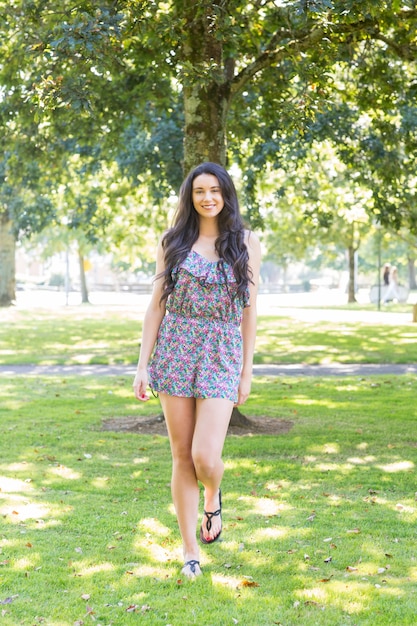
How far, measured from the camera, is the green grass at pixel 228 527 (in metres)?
4.46

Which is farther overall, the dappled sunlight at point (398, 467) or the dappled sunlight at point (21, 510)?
the dappled sunlight at point (398, 467)

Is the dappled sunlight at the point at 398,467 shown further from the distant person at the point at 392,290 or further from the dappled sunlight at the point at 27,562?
the distant person at the point at 392,290

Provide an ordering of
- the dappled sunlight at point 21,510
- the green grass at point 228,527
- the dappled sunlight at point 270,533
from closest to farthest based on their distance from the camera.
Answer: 1. the green grass at point 228,527
2. the dappled sunlight at point 270,533
3. the dappled sunlight at point 21,510

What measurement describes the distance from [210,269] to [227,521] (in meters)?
2.15

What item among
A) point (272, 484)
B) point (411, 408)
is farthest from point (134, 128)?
point (272, 484)

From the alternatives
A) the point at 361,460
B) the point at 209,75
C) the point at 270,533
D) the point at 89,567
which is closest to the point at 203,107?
the point at 209,75

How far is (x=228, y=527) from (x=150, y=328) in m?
1.76

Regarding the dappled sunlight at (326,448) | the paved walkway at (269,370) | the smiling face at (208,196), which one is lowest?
the paved walkway at (269,370)

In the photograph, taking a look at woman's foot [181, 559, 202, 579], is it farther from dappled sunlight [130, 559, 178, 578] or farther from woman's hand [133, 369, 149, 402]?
woman's hand [133, 369, 149, 402]

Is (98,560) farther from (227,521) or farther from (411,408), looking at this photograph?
(411,408)

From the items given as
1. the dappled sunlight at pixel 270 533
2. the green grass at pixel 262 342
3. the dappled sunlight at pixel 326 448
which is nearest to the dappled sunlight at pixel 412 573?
the dappled sunlight at pixel 270 533

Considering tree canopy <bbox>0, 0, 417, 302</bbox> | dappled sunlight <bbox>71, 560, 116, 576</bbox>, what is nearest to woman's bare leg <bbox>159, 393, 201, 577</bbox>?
dappled sunlight <bbox>71, 560, 116, 576</bbox>

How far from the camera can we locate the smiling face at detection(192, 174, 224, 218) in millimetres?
4852

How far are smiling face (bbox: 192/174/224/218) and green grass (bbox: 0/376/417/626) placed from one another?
6.41ft
